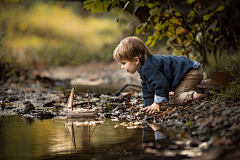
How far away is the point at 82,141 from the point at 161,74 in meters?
1.42

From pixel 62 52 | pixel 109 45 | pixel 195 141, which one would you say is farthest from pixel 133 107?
pixel 109 45

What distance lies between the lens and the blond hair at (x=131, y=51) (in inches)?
126

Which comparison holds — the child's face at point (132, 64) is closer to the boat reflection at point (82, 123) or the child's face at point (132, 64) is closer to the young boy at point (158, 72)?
the young boy at point (158, 72)

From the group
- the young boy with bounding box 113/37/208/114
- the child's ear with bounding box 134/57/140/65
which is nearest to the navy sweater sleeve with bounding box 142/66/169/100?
the young boy with bounding box 113/37/208/114

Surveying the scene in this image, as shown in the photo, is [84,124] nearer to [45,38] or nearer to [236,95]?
[236,95]

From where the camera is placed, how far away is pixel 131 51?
10.5ft

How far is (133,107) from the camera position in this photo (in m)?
3.43

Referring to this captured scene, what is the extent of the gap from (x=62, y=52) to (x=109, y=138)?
11.6 meters

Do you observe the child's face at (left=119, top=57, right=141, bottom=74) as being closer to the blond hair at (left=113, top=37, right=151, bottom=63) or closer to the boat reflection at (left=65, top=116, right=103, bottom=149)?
the blond hair at (left=113, top=37, right=151, bottom=63)

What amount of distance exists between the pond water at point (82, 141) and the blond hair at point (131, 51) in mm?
850

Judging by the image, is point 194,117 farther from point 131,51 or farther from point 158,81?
point 131,51

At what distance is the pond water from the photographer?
5.60 feet

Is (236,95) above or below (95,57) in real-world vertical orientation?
below

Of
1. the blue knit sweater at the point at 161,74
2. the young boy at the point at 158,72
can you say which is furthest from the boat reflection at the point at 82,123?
the blue knit sweater at the point at 161,74
